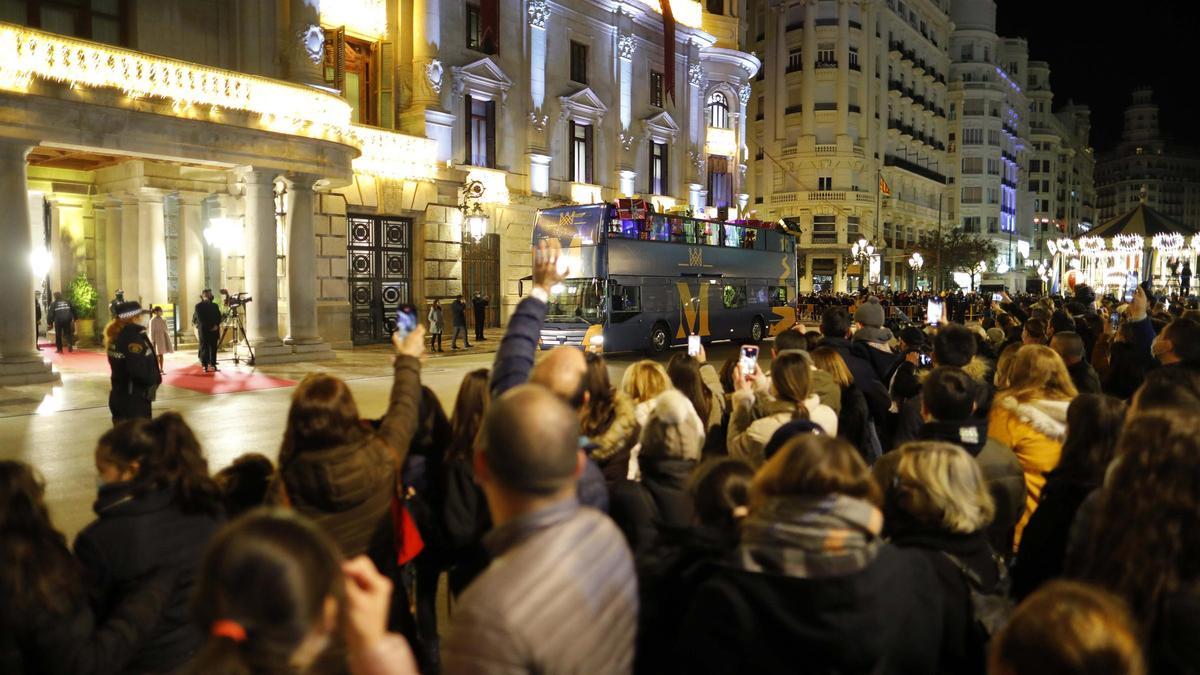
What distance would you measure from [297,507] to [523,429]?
178 centimetres

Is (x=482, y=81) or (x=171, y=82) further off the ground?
(x=482, y=81)

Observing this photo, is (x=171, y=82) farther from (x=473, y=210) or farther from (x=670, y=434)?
(x=670, y=434)

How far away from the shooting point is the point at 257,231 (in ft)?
66.1

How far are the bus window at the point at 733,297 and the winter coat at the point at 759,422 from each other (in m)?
22.6

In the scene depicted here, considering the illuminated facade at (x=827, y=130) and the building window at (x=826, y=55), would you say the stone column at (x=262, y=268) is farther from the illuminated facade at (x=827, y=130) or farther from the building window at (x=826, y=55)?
the building window at (x=826, y=55)

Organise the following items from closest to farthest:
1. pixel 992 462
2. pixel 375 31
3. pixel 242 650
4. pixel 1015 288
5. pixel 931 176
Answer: pixel 242 650 → pixel 992 462 → pixel 375 31 → pixel 931 176 → pixel 1015 288

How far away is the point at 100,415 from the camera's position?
12.8 metres

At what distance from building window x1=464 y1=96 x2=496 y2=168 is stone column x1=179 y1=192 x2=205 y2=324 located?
364 inches

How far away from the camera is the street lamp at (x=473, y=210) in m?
26.5

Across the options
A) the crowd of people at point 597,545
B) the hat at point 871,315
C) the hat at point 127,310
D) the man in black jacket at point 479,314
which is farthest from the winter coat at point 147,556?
the man in black jacket at point 479,314

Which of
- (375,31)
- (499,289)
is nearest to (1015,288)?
(499,289)

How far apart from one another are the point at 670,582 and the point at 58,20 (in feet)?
76.2

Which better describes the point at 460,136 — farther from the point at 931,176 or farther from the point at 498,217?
the point at 931,176

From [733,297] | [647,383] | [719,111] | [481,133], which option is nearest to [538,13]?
[481,133]
